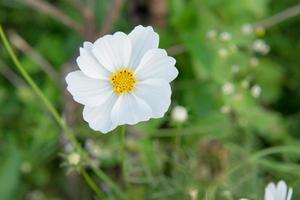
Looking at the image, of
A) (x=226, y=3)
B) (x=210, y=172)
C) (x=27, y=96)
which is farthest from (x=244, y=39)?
(x=27, y=96)

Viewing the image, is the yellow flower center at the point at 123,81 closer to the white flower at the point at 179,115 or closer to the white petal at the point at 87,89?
the white petal at the point at 87,89

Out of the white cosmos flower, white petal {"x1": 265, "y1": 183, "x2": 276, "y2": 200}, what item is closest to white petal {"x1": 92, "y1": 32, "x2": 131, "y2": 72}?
the white cosmos flower

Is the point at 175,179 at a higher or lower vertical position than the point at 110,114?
higher

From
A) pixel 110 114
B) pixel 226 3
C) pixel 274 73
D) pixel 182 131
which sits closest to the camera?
pixel 110 114

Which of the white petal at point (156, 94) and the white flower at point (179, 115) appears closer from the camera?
the white petal at point (156, 94)

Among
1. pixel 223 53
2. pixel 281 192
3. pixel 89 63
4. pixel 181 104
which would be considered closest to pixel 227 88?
pixel 223 53

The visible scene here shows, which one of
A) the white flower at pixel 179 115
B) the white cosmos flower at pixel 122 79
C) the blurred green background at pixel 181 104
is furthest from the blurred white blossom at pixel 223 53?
the white cosmos flower at pixel 122 79

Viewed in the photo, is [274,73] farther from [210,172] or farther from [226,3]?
[210,172]
